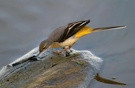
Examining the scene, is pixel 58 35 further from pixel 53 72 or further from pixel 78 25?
pixel 53 72

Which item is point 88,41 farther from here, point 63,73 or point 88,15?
point 63,73

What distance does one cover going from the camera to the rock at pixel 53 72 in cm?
562

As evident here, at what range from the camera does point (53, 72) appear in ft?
19.5

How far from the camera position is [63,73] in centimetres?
591

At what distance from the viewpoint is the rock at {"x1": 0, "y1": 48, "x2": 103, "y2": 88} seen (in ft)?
18.5

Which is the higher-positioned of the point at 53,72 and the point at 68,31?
the point at 68,31

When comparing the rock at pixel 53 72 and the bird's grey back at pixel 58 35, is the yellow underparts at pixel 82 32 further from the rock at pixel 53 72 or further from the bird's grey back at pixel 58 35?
the rock at pixel 53 72

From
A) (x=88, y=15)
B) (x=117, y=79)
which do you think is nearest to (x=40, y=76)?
(x=117, y=79)

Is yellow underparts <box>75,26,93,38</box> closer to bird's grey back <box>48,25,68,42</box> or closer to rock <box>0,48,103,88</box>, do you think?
bird's grey back <box>48,25,68,42</box>

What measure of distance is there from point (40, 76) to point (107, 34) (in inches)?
106

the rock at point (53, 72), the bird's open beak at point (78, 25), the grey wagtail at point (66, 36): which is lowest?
the rock at point (53, 72)

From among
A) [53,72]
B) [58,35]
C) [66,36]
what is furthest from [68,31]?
[53,72]

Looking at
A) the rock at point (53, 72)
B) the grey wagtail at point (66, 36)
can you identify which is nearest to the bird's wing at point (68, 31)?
the grey wagtail at point (66, 36)

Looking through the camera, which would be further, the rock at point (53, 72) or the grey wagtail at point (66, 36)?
the grey wagtail at point (66, 36)
